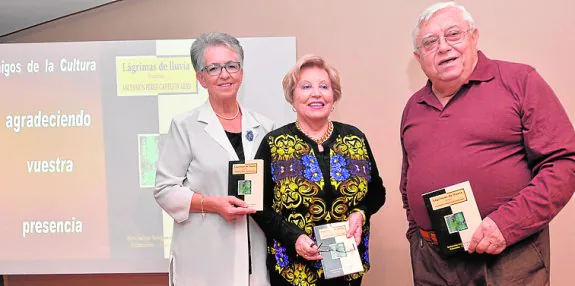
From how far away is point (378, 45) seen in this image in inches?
117

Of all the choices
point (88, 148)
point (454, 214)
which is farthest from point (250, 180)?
point (88, 148)

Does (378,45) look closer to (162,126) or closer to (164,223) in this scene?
(162,126)

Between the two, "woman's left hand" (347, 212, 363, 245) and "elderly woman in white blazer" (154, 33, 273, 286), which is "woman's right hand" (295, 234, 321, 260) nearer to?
"woman's left hand" (347, 212, 363, 245)

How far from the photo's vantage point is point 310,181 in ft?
5.83

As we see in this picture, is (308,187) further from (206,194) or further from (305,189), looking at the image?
(206,194)

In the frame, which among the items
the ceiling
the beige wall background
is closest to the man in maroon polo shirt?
the beige wall background

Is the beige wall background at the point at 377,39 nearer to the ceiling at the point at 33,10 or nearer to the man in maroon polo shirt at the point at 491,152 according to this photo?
the ceiling at the point at 33,10

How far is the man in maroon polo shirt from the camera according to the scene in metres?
1.52

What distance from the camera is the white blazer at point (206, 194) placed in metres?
1.97

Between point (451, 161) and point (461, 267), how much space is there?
351 millimetres

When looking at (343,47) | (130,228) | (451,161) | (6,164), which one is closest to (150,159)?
(130,228)

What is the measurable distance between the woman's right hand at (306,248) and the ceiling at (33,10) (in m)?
2.05

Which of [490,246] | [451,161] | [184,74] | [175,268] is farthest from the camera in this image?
[184,74]

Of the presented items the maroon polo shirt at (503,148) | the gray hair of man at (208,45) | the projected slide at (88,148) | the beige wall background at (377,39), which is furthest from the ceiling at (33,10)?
the maroon polo shirt at (503,148)
